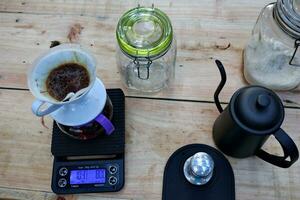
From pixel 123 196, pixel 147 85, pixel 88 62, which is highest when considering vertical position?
pixel 88 62

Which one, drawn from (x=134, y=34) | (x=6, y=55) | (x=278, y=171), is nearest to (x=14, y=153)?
(x=6, y=55)

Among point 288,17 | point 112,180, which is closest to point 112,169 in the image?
point 112,180

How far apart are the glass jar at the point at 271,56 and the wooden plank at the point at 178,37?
0.02 meters

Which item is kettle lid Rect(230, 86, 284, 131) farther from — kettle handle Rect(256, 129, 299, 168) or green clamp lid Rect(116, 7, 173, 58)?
green clamp lid Rect(116, 7, 173, 58)

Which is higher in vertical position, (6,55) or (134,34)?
(134,34)

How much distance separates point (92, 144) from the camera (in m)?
0.72

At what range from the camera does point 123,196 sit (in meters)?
0.70

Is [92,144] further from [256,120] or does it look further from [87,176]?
[256,120]

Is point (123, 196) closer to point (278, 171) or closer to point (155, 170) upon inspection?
point (155, 170)

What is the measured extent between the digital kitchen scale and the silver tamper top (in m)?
0.12

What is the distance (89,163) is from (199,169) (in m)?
0.20

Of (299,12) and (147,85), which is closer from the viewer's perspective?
(299,12)

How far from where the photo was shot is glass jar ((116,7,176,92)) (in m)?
0.64

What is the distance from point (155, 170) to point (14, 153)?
0.26 m
